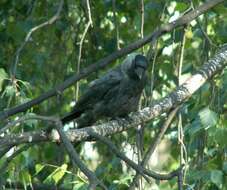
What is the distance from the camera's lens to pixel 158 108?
423 centimetres

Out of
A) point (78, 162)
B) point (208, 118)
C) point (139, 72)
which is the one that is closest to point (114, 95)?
point (139, 72)

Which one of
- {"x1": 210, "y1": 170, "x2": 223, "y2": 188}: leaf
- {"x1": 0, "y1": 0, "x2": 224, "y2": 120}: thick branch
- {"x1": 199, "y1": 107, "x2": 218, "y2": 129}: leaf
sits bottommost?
{"x1": 210, "y1": 170, "x2": 223, "y2": 188}: leaf

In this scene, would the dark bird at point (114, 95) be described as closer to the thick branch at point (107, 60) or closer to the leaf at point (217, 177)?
the thick branch at point (107, 60)

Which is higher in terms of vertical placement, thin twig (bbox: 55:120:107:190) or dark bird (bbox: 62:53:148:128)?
dark bird (bbox: 62:53:148:128)

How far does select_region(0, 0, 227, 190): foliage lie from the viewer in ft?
15.0

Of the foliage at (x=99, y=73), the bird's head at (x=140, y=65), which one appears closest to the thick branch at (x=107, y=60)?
the foliage at (x=99, y=73)

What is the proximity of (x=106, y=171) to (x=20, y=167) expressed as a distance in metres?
0.86

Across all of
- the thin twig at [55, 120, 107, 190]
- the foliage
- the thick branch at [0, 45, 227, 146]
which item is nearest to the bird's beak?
the foliage

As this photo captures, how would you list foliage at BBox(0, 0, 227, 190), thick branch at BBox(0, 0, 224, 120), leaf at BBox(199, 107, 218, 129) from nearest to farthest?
thick branch at BBox(0, 0, 224, 120) < leaf at BBox(199, 107, 218, 129) < foliage at BBox(0, 0, 227, 190)

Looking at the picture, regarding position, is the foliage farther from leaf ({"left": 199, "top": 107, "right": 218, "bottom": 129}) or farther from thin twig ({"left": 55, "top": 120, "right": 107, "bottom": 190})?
thin twig ({"left": 55, "top": 120, "right": 107, "bottom": 190})

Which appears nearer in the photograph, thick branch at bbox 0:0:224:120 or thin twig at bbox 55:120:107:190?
thin twig at bbox 55:120:107:190

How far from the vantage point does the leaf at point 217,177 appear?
427 centimetres

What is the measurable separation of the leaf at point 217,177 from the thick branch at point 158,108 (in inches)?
17.5

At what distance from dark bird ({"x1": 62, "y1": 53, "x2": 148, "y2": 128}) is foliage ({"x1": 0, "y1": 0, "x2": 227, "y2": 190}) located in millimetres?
173
